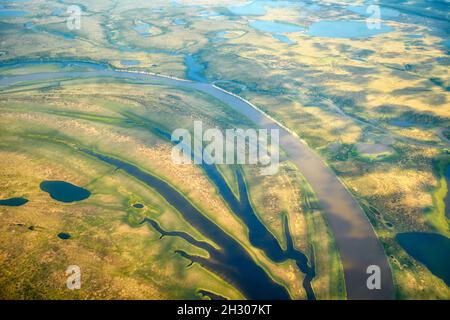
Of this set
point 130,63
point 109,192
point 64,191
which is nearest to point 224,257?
point 109,192

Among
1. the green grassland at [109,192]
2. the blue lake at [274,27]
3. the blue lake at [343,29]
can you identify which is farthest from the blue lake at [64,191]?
the blue lake at [343,29]

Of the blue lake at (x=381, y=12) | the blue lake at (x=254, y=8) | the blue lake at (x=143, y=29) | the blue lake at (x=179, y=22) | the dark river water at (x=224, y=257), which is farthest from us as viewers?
the blue lake at (x=254, y=8)

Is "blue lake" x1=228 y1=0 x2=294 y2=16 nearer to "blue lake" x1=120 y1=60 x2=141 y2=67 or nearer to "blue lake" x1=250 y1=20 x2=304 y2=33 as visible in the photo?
"blue lake" x1=250 y1=20 x2=304 y2=33

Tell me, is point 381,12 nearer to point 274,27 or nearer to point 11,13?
point 274,27

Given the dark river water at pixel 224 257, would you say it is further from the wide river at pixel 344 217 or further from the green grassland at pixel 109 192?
the wide river at pixel 344 217
